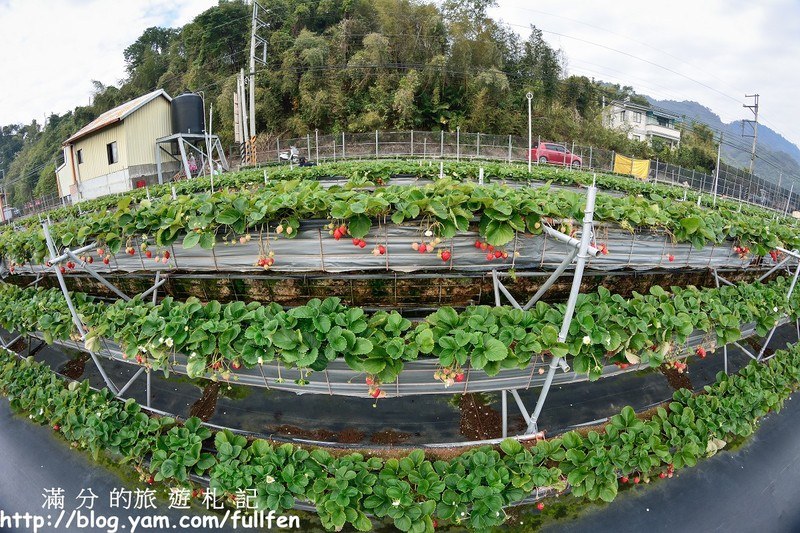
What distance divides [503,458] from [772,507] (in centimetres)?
271

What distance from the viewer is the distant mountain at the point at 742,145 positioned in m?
42.8

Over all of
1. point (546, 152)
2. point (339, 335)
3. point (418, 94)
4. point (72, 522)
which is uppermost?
point (418, 94)

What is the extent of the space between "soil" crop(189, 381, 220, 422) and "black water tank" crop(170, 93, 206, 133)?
49.7ft

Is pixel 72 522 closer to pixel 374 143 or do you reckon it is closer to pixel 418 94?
pixel 374 143

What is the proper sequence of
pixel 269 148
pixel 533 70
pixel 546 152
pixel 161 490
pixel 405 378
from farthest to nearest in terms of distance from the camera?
1. pixel 533 70
2. pixel 269 148
3. pixel 546 152
4. pixel 161 490
5. pixel 405 378

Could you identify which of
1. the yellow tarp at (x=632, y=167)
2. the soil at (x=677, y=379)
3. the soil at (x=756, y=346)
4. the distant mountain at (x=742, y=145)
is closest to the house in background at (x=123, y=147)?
the soil at (x=677, y=379)

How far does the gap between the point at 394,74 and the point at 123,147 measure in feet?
51.1

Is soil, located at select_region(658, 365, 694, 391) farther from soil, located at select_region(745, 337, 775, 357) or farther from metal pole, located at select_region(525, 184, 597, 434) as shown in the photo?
metal pole, located at select_region(525, 184, 597, 434)

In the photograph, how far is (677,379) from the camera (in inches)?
202

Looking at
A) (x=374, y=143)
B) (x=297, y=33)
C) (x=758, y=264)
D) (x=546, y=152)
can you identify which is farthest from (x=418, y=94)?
(x=758, y=264)

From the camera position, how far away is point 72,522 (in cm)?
366

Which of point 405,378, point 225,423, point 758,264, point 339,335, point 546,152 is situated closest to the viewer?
point 339,335

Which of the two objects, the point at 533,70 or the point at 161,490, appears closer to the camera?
the point at 161,490

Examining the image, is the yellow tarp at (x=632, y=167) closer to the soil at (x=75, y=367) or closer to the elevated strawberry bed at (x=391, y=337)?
the elevated strawberry bed at (x=391, y=337)
